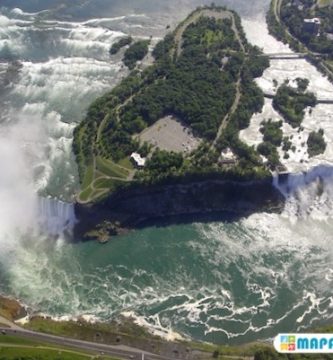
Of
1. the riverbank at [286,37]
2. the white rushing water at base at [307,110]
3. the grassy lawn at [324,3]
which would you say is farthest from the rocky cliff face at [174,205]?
the grassy lawn at [324,3]

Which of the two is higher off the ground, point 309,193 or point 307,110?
point 307,110

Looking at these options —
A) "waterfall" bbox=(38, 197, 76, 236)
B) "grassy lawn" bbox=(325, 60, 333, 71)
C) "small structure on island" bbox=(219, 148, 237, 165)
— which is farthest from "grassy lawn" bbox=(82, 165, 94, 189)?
"grassy lawn" bbox=(325, 60, 333, 71)

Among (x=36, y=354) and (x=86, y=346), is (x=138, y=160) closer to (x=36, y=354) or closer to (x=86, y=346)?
(x=86, y=346)

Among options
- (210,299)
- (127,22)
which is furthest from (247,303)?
(127,22)

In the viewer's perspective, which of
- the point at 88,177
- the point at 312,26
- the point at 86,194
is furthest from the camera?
the point at 312,26

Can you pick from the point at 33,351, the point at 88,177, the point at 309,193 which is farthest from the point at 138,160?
the point at 33,351

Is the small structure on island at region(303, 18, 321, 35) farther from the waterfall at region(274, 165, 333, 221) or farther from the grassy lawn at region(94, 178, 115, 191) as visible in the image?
the grassy lawn at region(94, 178, 115, 191)

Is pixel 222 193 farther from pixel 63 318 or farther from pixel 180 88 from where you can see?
pixel 63 318
